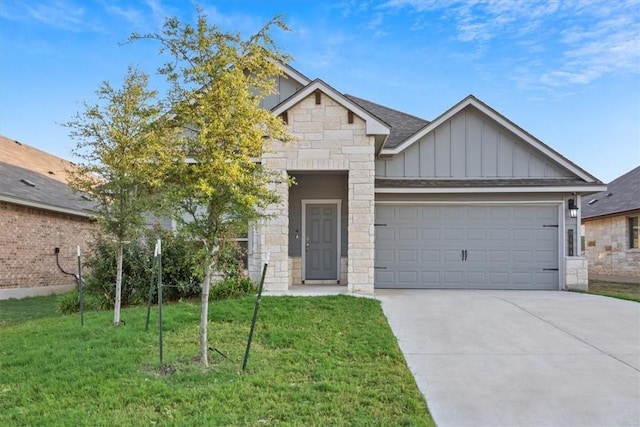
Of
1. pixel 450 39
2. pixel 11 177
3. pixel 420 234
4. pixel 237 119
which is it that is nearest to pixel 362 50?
pixel 450 39

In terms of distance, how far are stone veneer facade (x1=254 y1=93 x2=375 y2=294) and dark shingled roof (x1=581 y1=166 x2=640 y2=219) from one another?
41.0 feet

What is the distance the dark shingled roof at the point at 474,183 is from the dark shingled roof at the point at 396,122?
3.66 feet

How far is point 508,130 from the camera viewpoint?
38.5 feet

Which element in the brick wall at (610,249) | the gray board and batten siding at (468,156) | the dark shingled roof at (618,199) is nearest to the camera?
the gray board and batten siding at (468,156)

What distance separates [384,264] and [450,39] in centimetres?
713

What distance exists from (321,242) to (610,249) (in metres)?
13.9

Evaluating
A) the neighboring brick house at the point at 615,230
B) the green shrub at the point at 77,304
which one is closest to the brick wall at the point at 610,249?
the neighboring brick house at the point at 615,230

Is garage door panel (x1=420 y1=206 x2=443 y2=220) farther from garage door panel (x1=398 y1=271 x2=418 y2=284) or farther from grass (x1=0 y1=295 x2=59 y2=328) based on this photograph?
grass (x1=0 y1=295 x2=59 y2=328)

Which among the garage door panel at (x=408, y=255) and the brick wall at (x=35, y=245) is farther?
the brick wall at (x=35, y=245)

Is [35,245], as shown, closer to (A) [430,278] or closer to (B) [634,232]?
(A) [430,278]

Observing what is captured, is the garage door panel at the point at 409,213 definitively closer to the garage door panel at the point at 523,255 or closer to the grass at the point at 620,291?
the garage door panel at the point at 523,255

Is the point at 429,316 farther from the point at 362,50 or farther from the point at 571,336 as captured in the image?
the point at 362,50

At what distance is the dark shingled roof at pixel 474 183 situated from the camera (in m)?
11.4

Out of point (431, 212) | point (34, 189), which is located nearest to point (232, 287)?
point (431, 212)
